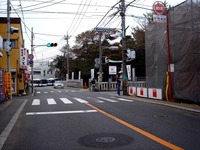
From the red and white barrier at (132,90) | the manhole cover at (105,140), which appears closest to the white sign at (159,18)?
the red and white barrier at (132,90)

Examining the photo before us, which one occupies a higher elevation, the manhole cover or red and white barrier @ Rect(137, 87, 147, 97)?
red and white barrier @ Rect(137, 87, 147, 97)

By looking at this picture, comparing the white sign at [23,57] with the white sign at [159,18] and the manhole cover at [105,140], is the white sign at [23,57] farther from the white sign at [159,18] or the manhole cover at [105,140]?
the manhole cover at [105,140]

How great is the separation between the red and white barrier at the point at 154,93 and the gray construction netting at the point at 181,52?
34 centimetres

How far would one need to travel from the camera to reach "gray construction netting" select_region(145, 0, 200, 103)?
47.9ft

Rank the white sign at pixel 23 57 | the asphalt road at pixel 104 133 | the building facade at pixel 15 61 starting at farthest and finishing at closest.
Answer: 1. the white sign at pixel 23 57
2. the building facade at pixel 15 61
3. the asphalt road at pixel 104 133

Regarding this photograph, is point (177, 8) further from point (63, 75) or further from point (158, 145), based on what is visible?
point (63, 75)

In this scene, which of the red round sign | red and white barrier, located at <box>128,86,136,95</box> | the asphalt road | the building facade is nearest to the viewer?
the asphalt road

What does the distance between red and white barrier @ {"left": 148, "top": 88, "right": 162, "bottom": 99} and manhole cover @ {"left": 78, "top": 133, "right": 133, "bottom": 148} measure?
443 inches

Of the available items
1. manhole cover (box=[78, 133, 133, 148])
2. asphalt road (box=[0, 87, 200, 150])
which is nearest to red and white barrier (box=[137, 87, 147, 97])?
asphalt road (box=[0, 87, 200, 150])

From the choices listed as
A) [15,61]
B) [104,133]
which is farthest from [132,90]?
[104,133]

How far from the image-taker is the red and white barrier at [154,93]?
60.7ft

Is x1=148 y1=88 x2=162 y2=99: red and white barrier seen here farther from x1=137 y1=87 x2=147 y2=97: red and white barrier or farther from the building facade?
the building facade

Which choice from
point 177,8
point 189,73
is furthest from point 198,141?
point 177,8

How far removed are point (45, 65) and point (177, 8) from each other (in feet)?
323
